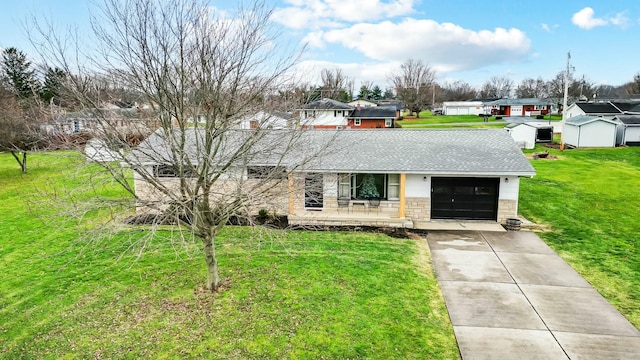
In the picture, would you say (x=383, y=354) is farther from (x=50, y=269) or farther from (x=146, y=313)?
(x=50, y=269)

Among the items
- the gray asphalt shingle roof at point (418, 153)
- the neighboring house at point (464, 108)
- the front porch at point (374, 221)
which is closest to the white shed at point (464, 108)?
the neighboring house at point (464, 108)

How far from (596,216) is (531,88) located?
10627cm

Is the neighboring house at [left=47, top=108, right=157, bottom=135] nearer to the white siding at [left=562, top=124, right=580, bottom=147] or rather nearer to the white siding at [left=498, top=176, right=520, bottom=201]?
the white siding at [left=498, top=176, right=520, bottom=201]

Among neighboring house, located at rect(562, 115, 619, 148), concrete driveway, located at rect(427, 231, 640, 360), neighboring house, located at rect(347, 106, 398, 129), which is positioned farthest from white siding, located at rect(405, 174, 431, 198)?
neighboring house, located at rect(347, 106, 398, 129)

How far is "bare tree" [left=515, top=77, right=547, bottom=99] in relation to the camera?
10181cm

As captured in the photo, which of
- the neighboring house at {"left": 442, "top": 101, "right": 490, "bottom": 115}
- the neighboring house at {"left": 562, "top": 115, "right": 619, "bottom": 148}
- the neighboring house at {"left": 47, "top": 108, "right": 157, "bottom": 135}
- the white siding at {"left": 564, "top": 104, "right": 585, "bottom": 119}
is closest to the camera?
the neighboring house at {"left": 47, "top": 108, "right": 157, "bottom": 135}

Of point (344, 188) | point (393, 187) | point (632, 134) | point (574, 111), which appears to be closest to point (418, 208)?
point (393, 187)

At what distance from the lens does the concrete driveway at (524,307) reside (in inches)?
312

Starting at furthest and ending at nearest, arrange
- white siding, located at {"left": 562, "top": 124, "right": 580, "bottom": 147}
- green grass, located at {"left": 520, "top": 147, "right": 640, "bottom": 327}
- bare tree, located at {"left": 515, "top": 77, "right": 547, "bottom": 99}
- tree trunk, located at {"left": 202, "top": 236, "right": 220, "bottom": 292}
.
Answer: bare tree, located at {"left": 515, "top": 77, "right": 547, "bottom": 99}
white siding, located at {"left": 562, "top": 124, "right": 580, "bottom": 147}
green grass, located at {"left": 520, "top": 147, "right": 640, "bottom": 327}
tree trunk, located at {"left": 202, "top": 236, "right": 220, "bottom": 292}

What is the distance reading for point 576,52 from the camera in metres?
33.2

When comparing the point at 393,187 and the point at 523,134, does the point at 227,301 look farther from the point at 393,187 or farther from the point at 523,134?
the point at 523,134

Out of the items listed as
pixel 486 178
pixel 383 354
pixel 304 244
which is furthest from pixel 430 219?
pixel 383 354

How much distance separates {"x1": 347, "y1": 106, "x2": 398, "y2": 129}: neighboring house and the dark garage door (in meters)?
34.0

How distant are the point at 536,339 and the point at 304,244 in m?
7.59
